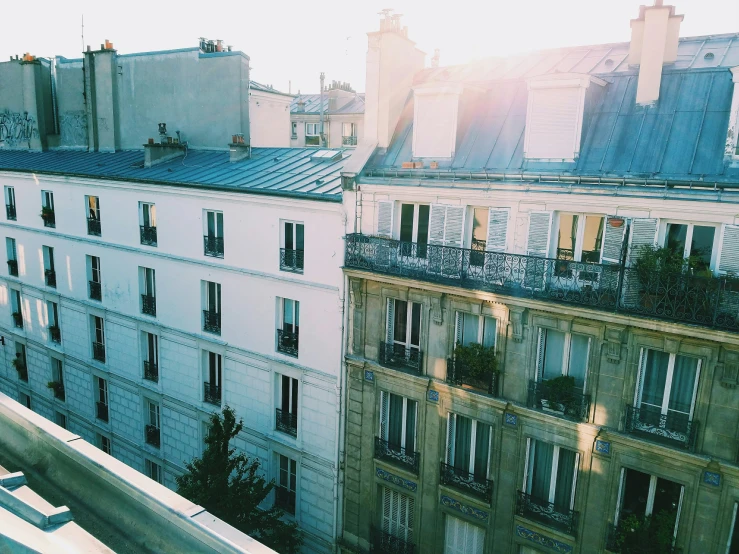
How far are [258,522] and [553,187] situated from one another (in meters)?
13.9

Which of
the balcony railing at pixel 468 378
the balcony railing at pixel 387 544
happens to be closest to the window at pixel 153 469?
the balcony railing at pixel 387 544

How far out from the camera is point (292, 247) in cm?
1875

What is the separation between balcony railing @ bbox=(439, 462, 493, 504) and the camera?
15703 mm

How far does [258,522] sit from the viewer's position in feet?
60.6

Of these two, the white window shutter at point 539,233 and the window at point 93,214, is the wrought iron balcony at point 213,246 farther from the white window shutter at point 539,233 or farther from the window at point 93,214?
the white window shutter at point 539,233

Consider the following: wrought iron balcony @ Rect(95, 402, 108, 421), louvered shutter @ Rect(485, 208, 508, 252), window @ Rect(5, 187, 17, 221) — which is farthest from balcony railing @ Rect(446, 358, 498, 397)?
window @ Rect(5, 187, 17, 221)

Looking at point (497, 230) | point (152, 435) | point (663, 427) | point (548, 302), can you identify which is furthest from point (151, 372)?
point (663, 427)

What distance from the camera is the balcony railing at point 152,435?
24125 mm

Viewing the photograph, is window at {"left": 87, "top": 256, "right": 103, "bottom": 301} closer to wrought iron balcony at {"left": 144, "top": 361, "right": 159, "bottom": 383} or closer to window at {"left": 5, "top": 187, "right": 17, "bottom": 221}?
wrought iron balcony at {"left": 144, "top": 361, "right": 159, "bottom": 383}

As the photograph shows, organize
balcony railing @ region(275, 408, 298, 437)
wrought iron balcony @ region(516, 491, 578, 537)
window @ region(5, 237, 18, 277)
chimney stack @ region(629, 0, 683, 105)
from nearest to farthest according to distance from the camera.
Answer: chimney stack @ region(629, 0, 683, 105), wrought iron balcony @ region(516, 491, 578, 537), balcony railing @ region(275, 408, 298, 437), window @ region(5, 237, 18, 277)

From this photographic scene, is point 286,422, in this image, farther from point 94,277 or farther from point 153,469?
point 94,277

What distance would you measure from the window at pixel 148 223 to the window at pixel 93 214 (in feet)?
10.1

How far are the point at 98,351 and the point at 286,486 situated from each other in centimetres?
1181

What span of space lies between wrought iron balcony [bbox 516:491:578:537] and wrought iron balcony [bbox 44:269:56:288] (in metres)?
23.6
